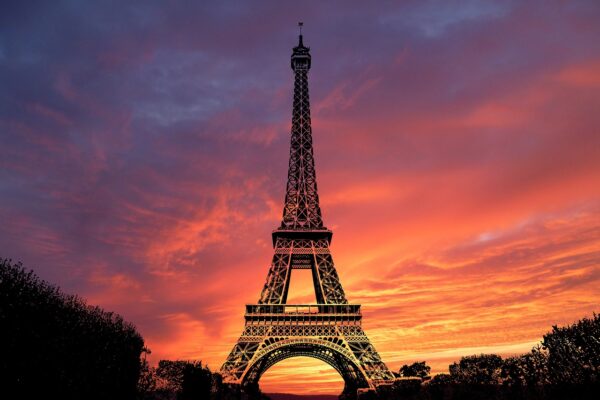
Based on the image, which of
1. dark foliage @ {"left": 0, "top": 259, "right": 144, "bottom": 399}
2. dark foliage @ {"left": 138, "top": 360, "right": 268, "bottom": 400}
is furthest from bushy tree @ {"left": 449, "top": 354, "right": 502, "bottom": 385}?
dark foliage @ {"left": 0, "top": 259, "right": 144, "bottom": 399}

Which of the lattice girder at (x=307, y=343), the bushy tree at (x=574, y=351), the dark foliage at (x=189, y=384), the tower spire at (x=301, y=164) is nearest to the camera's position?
the dark foliage at (x=189, y=384)

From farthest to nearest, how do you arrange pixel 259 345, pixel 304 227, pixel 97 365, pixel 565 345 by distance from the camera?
pixel 304 227, pixel 259 345, pixel 565 345, pixel 97 365

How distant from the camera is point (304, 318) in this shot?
2329 inches

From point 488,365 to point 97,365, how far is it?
7097 cm

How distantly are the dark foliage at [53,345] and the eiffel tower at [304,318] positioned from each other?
24.5 m

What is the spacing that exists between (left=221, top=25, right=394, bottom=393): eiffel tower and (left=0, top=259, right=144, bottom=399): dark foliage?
24.5m

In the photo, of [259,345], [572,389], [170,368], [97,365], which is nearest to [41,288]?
[97,365]

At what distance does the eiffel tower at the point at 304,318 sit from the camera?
5481 cm

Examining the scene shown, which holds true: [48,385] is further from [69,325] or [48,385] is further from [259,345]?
[259,345]

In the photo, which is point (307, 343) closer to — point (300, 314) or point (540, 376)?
point (300, 314)

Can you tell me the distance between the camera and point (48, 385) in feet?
76.0

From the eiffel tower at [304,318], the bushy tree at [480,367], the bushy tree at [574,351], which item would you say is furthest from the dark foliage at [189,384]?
the bushy tree at [480,367]

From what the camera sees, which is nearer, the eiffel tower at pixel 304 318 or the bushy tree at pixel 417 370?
the eiffel tower at pixel 304 318

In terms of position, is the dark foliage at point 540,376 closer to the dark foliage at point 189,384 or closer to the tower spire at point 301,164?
the dark foliage at point 189,384
